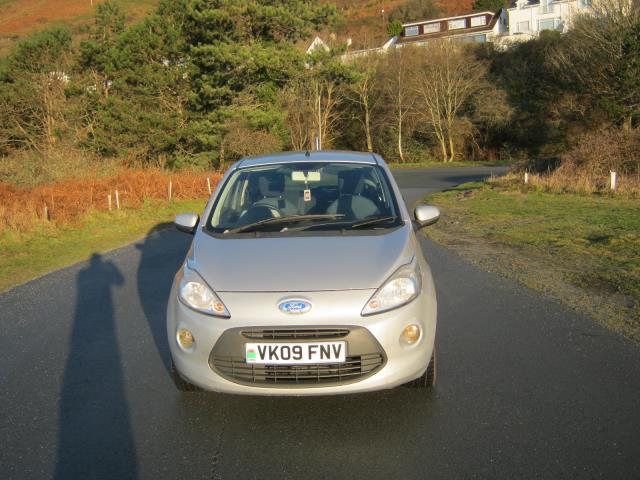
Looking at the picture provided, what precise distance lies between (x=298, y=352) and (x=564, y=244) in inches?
311

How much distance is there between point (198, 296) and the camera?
398 cm

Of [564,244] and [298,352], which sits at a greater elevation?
[298,352]

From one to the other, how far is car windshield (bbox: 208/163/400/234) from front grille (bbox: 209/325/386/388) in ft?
4.09

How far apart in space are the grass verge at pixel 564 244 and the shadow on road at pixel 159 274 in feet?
13.7

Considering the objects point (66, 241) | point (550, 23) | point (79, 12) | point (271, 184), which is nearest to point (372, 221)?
point (271, 184)

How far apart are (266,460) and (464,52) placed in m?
53.7

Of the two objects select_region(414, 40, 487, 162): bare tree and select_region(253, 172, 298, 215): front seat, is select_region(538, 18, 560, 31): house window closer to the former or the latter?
select_region(414, 40, 487, 162): bare tree

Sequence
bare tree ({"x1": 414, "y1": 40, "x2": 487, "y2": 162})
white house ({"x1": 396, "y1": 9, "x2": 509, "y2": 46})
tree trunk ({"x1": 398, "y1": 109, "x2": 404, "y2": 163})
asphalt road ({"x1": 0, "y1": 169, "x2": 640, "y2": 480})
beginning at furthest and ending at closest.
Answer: white house ({"x1": 396, "y1": 9, "x2": 509, "y2": 46}) < tree trunk ({"x1": 398, "y1": 109, "x2": 404, "y2": 163}) < bare tree ({"x1": 414, "y1": 40, "x2": 487, "y2": 162}) < asphalt road ({"x1": 0, "y1": 169, "x2": 640, "y2": 480})

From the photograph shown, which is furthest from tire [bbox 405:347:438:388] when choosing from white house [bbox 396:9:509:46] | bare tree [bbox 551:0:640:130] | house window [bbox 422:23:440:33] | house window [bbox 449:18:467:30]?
house window [bbox 422:23:440:33]

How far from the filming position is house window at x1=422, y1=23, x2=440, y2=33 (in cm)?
8525

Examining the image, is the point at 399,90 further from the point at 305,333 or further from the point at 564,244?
the point at 305,333

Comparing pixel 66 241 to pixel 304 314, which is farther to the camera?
pixel 66 241

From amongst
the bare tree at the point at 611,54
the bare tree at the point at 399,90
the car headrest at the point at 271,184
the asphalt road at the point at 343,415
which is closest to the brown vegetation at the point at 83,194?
the asphalt road at the point at 343,415

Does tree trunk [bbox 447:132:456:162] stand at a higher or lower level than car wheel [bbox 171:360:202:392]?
higher
